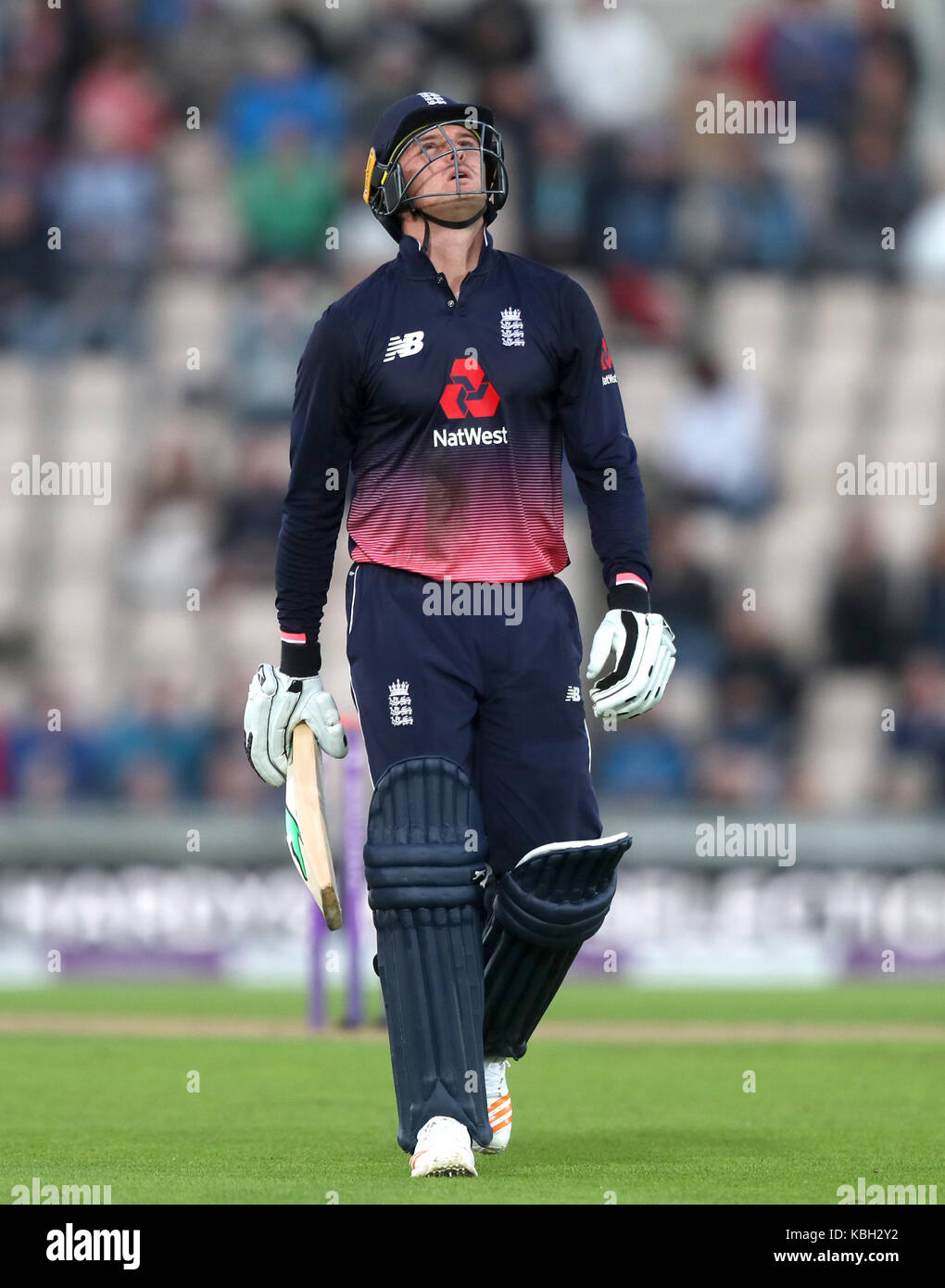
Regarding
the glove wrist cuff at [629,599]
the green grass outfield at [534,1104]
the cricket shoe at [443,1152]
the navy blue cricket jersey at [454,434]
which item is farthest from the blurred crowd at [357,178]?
the cricket shoe at [443,1152]

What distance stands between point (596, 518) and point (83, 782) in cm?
1008

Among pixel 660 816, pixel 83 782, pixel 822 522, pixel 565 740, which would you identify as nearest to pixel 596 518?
pixel 565 740

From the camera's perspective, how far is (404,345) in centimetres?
611

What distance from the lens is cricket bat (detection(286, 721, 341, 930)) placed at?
6.17 meters

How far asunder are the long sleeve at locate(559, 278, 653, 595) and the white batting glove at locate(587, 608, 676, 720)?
158 millimetres

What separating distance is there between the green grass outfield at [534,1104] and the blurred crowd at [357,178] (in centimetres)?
546

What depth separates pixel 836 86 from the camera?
1983 cm

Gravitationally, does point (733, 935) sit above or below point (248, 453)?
below

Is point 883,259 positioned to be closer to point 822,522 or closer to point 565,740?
point 822,522

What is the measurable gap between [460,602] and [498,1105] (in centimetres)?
129

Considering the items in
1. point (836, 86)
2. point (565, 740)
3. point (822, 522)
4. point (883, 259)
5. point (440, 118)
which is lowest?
point (565, 740)

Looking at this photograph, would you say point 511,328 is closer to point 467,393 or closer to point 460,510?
point 467,393

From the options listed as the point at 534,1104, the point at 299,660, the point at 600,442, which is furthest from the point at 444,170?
the point at 534,1104

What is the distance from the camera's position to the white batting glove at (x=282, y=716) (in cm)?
632
